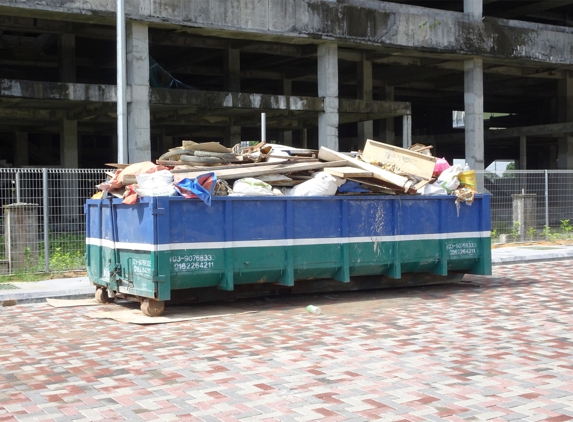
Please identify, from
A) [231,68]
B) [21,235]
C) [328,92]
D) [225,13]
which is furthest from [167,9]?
[21,235]

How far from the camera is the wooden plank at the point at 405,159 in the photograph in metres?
12.8

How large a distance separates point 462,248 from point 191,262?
16.3 ft

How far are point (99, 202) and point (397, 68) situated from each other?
25.4 metres

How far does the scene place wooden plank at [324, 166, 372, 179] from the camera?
11708 millimetres

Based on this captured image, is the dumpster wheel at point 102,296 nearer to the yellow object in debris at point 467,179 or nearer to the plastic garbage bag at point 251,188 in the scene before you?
the plastic garbage bag at point 251,188

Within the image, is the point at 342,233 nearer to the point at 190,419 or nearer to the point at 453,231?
the point at 453,231

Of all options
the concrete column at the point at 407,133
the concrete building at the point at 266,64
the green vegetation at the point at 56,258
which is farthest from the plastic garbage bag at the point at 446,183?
the concrete column at the point at 407,133

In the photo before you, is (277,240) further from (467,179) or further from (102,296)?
(467,179)

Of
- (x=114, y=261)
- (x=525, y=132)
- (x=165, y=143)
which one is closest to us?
(x=114, y=261)

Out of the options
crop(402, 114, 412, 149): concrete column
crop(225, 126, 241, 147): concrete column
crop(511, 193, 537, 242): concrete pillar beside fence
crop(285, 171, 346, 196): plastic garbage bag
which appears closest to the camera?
crop(285, 171, 346, 196): plastic garbage bag

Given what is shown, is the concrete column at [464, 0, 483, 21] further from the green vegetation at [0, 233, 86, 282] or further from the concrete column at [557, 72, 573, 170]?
the green vegetation at [0, 233, 86, 282]

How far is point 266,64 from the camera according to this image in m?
34.9

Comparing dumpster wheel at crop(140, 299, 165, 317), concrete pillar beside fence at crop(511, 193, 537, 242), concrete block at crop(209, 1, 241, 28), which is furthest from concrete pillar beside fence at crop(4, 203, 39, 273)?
concrete pillar beside fence at crop(511, 193, 537, 242)

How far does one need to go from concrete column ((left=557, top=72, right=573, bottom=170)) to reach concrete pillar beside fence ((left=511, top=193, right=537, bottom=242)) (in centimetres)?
1582
